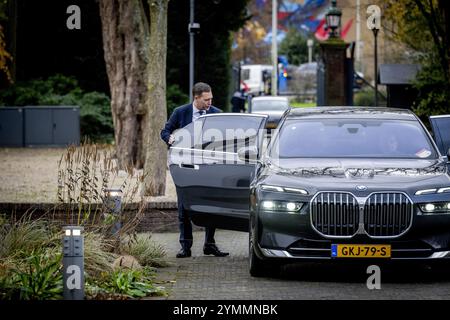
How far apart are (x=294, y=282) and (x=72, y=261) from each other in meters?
2.60

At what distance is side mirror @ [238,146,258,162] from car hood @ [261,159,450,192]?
42 centimetres

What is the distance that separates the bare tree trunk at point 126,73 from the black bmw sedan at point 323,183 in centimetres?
1193

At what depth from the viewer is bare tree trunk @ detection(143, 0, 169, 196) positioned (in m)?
17.0

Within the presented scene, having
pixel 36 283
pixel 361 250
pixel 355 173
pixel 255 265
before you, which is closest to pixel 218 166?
pixel 255 265

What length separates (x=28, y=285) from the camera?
9547 mm

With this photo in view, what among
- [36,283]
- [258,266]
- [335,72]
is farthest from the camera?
[335,72]

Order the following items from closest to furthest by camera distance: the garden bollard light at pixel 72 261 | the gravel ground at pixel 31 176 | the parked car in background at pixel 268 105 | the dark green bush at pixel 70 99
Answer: the garden bollard light at pixel 72 261 < the gravel ground at pixel 31 176 < the dark green bush at pixel 70 99 < the parked car in background at pixel 268 105

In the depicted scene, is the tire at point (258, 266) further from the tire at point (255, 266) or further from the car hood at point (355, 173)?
the car hood at point (355, 173)

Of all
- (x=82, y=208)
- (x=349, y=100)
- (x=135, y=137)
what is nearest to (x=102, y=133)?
(x=349, y=100)

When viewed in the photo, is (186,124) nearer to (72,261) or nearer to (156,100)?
(156,100)

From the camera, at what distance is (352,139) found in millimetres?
11961

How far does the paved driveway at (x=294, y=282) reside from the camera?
10.0m

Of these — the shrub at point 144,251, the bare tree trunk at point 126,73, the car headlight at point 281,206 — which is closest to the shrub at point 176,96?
the bare tree trunk at point 126,73

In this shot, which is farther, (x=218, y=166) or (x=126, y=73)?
(x=126, y=73)
